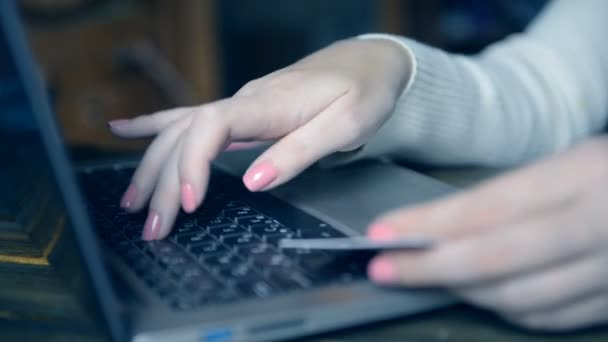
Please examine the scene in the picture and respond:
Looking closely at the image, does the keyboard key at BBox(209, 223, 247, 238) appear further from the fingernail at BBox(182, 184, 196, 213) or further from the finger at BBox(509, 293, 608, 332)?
the finger at BBox(509, 293, 608, 332)

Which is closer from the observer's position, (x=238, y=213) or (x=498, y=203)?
(x=498, y=203)

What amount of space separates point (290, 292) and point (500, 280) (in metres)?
0.09

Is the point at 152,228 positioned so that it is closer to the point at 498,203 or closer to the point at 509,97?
the point at 498,203

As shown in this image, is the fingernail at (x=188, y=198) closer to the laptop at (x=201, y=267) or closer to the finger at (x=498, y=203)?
the laptop at (x=201, y=267)

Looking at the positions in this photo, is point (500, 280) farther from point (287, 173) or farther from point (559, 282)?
point (287, 173)

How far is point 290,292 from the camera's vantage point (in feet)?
1.10

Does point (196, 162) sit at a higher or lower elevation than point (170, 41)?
higher

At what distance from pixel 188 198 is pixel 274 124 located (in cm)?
7

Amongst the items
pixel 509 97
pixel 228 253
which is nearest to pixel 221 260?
pixel 228 253

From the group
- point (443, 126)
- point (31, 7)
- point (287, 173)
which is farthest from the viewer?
point (31, 7)

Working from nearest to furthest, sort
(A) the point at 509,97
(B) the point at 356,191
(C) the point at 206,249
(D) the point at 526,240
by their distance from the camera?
1. (D) the point at 526,240
2. (C) the point at 206,249
3. (B) the point at 356,191
4. (A) the point at 509,97

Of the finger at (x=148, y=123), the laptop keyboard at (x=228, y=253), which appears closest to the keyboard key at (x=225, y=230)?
the laptop keyboard at (x=228, y=253)

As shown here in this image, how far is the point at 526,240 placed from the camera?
29 centimetres

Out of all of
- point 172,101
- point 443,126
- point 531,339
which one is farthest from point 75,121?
point 531,339
